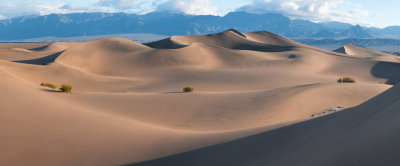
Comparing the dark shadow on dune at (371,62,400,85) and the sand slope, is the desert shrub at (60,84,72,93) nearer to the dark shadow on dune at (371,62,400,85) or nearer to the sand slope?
the sand slope

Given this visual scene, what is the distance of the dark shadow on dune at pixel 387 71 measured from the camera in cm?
4291

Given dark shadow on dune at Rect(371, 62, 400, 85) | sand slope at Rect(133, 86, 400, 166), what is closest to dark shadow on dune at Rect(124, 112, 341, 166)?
sand slope at Rect(133, 86, 400, 166)

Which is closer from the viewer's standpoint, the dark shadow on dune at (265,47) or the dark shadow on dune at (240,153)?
the dark shadow on dune at (240,153)

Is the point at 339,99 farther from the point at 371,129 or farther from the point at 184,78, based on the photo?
the point at 184,78

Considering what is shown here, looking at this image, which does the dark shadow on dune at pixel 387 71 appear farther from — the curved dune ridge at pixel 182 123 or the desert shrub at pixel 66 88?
the desert shrub at pixel 66 88

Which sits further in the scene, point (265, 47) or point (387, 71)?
point (265, 47)

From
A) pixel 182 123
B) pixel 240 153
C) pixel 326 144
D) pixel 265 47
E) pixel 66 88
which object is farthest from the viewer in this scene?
pixel 265 47

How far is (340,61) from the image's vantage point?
5319 centimetres

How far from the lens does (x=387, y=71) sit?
46.2m

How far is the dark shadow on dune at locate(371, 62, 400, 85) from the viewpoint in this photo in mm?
42906

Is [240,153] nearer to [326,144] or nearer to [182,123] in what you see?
[326,144]

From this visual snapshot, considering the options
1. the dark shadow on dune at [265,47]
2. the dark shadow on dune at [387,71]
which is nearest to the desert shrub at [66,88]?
the dark shadow on dune at [387,71]

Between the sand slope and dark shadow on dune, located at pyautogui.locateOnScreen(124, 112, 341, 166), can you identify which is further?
dark shadow on dune, located at pyautogui.locateOnScreen(124, 112, 341, 166)

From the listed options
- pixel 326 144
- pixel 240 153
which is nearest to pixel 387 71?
pixel 240 153
